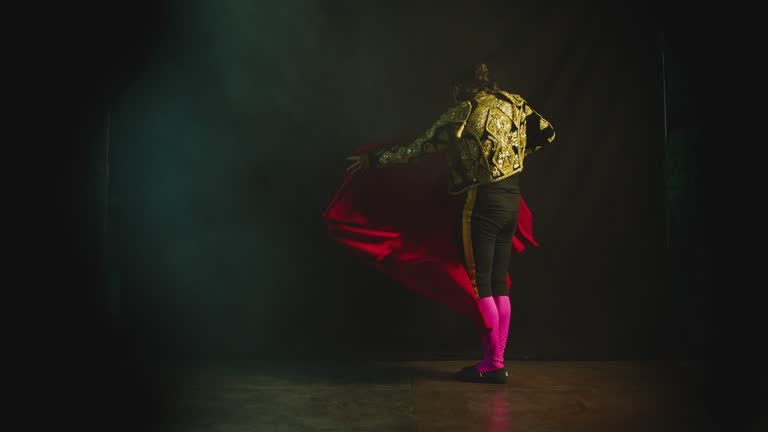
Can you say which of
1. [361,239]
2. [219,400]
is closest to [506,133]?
[361,239]

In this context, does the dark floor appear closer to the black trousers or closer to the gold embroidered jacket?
the black trousers

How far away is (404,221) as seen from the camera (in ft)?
12.2

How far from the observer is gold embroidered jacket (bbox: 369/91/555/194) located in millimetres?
3303

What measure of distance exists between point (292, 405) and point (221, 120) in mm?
1915

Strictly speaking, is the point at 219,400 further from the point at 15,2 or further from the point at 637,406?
the point at 15,2

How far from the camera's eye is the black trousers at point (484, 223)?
3359mm

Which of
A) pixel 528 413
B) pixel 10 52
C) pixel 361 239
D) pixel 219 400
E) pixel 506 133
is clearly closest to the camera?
pixel 528 413

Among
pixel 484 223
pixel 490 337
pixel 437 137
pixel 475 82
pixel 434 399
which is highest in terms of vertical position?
pixel 475 82

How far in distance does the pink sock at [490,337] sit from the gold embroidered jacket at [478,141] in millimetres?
Result: 554

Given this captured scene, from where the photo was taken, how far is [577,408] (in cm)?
291

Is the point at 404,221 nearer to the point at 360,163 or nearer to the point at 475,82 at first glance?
the point at 360,163

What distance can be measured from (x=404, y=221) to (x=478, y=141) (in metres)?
0.65

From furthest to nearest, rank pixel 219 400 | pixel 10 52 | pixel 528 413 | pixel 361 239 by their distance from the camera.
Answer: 1. pixel 10 52
2. pixel 361 239
3. pixel 219 400
4. pixel 528 413

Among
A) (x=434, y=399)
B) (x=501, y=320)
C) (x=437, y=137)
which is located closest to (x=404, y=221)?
(x=437, y=137)
